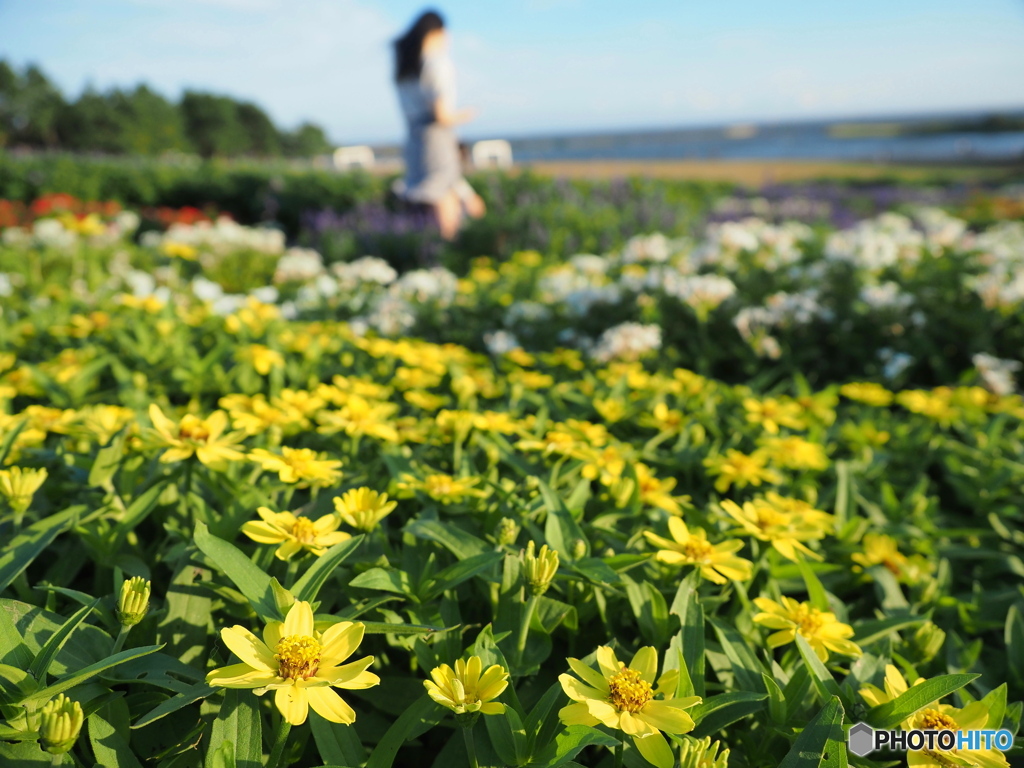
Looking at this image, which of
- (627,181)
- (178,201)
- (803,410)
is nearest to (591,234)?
(627,181)

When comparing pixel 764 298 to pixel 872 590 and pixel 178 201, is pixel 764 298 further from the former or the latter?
pixel 178 201

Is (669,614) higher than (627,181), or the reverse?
(627,181)

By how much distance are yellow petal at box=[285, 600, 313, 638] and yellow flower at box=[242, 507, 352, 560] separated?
151 mm

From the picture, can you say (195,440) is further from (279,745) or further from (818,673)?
(818,673)

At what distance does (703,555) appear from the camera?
1.17m

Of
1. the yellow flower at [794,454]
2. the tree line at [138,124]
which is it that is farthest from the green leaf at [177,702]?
the tree line at [138,124]

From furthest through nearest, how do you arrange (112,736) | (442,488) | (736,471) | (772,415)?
(772,415) < (736,471) < (442,488) < (112,736)

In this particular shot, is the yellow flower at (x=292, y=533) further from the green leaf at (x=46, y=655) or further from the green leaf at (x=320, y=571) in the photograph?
the green leaf at (x=46, y=655)

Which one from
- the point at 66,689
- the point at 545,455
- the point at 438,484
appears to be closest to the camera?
the point at 66,689

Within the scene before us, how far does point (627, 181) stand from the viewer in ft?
26.9

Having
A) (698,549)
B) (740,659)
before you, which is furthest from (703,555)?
(740,659)

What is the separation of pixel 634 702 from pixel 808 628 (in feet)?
1.37

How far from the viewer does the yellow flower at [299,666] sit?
79cm

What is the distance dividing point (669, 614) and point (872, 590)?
0.74 m
